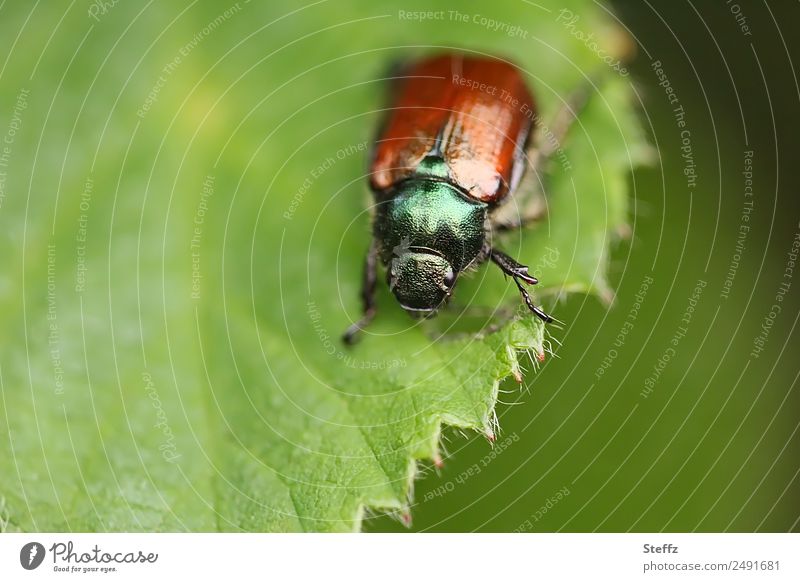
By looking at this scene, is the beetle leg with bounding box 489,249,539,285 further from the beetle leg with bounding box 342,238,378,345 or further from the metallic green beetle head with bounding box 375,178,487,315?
the beetle leg with bounding box 342,238,378,345

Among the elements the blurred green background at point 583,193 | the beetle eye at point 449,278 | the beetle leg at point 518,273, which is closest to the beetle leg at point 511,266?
the beetle leg at point 518,273

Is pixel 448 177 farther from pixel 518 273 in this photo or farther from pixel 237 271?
pixel 237 271

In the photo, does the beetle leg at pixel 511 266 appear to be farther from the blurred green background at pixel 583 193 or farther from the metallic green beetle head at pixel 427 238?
the blurred green background at pixel 583 193

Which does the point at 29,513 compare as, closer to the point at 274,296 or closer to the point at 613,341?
the point at 274,296

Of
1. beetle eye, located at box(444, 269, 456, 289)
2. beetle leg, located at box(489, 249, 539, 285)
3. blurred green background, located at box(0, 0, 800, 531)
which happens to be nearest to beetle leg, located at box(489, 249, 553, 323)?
beetle leg, located at box(489, 249, 539, 285)
